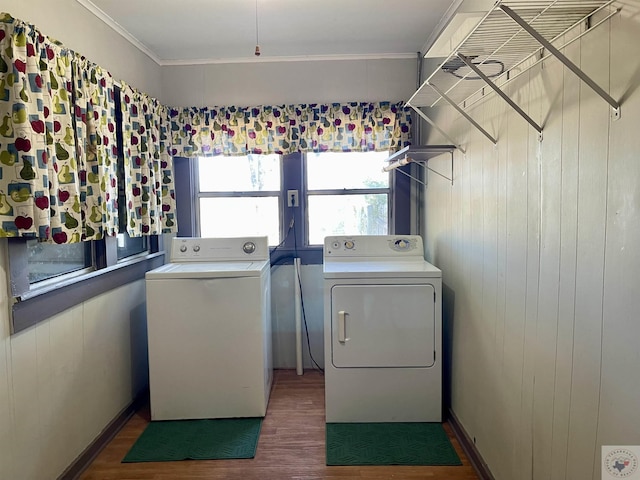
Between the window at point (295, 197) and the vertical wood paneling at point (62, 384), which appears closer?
the vertical wood paneling at point (62, 384)

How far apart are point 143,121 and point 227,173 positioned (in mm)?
782

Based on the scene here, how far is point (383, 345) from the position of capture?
2459 mm

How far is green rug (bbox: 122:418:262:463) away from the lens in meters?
2.23

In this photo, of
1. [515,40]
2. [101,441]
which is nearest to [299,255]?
[101,441]

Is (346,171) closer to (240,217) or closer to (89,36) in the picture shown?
(240,217)

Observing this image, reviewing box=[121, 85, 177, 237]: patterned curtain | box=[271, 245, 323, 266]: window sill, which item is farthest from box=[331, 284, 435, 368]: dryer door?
box=[121, 85, 177, 237]: patterned curtain

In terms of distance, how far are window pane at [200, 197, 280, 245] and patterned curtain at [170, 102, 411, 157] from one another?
40 cm

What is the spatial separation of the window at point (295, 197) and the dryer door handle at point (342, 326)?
0.92 meters

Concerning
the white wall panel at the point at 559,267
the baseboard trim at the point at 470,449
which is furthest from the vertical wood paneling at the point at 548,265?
the baseboard trim at the point at 470,449

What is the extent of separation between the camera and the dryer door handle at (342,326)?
8.04 ft

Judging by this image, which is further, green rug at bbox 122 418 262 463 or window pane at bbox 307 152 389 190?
window pane at bbox 307 152 389 190

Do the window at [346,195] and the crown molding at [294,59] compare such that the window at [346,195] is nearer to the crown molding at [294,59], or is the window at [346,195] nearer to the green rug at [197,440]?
the crown molding at [294,59]

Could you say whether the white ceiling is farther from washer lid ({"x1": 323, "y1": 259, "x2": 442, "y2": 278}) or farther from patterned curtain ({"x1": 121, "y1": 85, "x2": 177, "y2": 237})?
washer lid ({"x1": 323, "y1": 259, "x2": 442, "y2": 278})

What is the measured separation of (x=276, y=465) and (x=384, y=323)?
0.93m
